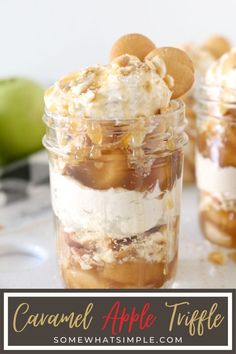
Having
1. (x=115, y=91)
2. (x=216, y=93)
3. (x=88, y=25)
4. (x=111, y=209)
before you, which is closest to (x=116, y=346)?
(x=111, y=209)

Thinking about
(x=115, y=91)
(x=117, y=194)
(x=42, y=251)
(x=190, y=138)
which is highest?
(x=115, y=91)

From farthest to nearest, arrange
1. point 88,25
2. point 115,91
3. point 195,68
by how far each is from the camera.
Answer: point 88,25, point 195,68, point 115,91

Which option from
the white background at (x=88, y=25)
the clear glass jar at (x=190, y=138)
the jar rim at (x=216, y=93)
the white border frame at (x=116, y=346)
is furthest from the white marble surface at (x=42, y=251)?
the white background at (x=88, y=25)

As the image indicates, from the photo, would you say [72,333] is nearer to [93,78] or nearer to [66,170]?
[66,170]

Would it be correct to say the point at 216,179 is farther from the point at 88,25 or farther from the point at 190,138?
the point at 88,25

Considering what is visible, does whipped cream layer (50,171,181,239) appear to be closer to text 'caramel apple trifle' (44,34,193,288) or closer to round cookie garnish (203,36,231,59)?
text 'caramel apple trifle' (44,34,193,288)

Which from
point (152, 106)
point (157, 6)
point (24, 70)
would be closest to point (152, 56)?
point (152, 106)

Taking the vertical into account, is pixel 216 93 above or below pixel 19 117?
above
